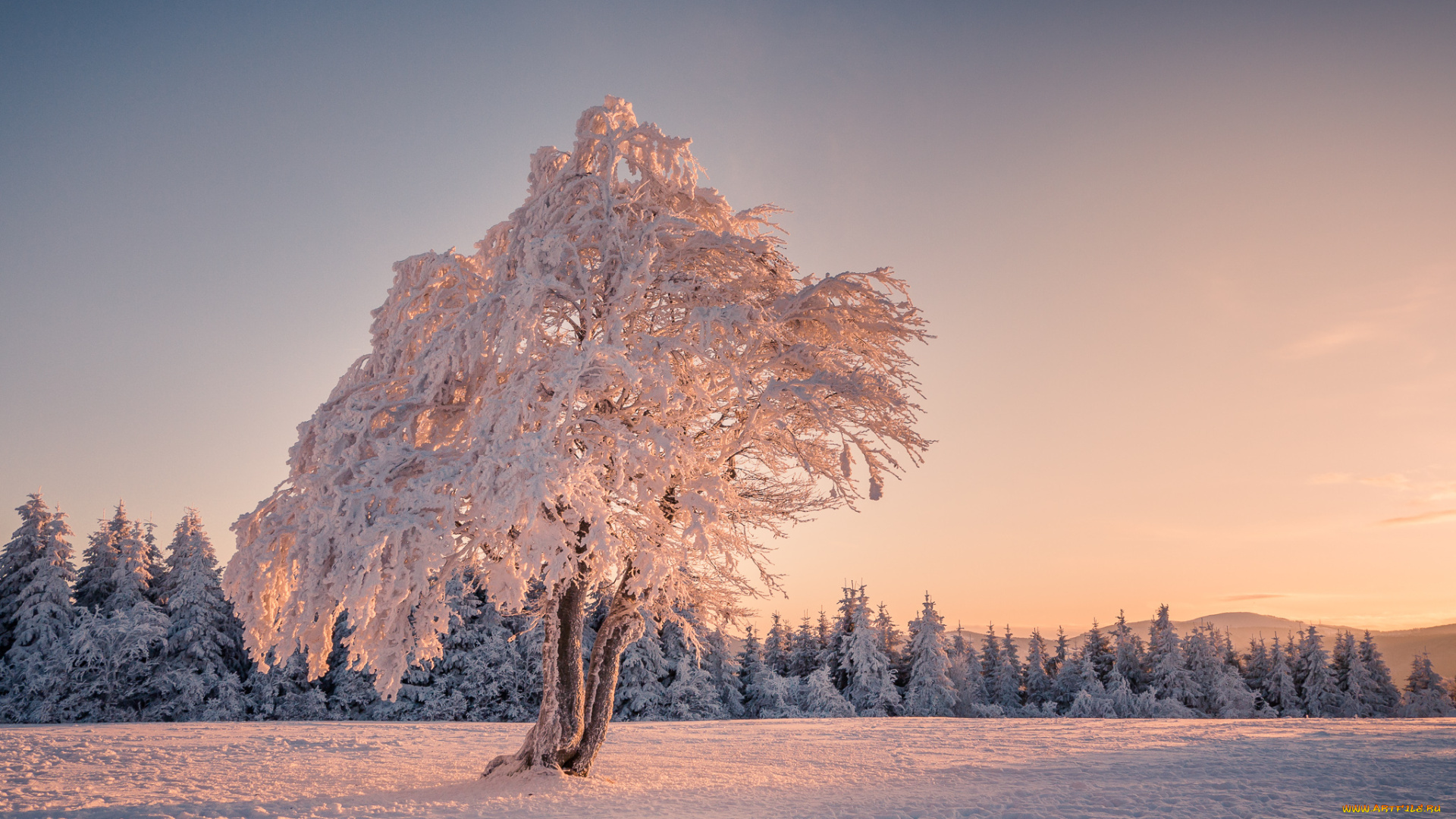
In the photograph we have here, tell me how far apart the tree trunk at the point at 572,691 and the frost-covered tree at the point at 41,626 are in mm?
30255

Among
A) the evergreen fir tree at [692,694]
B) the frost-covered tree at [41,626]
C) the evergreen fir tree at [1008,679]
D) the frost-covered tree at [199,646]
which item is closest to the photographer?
the frost-covered tree at [41,626]

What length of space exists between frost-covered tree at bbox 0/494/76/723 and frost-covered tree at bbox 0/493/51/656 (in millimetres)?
35

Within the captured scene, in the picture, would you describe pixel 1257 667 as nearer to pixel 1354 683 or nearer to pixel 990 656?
pixel 1354 683

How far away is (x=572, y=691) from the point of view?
1232cm

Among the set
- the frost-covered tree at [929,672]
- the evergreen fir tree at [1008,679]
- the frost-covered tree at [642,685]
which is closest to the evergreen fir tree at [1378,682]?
the evergreen fir tree at [1008,679]

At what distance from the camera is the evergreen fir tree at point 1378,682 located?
167 feet

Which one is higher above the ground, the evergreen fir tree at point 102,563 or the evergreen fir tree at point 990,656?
the evergreen fir tree at point 102,563

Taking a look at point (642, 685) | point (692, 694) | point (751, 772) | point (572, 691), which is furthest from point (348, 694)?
point (572, 691)

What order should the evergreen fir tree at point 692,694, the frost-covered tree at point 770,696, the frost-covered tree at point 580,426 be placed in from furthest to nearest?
the frost-covered tree at point 770,696, the evergreen fir tree at point 692,694, the frost-covered tree at point 580,426

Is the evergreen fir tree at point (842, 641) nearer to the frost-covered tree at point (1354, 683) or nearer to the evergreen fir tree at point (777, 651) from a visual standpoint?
the evergreen fir tree at point (777, 651)

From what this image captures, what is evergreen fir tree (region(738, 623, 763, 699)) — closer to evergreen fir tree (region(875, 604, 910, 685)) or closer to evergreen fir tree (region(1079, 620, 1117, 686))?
evergreen fir tree (region(875, 604, 910, 685))

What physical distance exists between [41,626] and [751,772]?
3510 centimetres

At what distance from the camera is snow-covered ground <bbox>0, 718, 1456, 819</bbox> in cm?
1026

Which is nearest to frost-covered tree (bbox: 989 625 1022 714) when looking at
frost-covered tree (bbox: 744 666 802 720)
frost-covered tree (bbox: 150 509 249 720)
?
frost-covered tree (bbox: 744 666 802 720)
